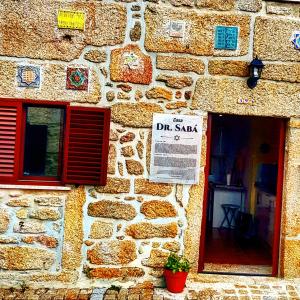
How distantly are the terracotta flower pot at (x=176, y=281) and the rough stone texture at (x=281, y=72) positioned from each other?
7.84ft

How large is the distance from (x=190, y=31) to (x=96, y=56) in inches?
43.2

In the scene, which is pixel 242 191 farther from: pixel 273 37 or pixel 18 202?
pixel 18 202

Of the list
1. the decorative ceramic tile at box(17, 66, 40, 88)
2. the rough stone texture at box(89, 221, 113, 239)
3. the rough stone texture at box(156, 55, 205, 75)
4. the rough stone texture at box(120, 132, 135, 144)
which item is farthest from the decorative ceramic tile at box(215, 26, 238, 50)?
the rough stone texture at box(89, 221, 113, 239)

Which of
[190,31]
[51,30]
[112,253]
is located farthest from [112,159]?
[190,31]

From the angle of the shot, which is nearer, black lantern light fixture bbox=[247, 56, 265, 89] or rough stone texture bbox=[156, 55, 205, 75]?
black lantern light fixture bbox=[247, 56, 265, 89]

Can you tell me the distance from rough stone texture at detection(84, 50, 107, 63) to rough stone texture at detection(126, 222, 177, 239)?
6.20 ft

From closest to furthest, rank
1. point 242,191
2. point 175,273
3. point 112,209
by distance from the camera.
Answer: point 175,273 → point 112,209 → point 242,191

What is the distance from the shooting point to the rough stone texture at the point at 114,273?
13.6 ft

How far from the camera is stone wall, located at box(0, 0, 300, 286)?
4.11m

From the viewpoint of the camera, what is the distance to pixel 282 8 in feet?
14.0

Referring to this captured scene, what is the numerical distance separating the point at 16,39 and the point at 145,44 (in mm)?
1423

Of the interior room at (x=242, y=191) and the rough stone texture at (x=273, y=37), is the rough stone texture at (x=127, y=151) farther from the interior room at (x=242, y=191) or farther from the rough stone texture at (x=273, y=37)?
the rough stone texture at (x=273, y=37)

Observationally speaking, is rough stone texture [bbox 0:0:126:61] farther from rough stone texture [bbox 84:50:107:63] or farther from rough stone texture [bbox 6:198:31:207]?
rough stone texture [bbox 6:198:31:207]

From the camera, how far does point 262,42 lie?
4258 mm
